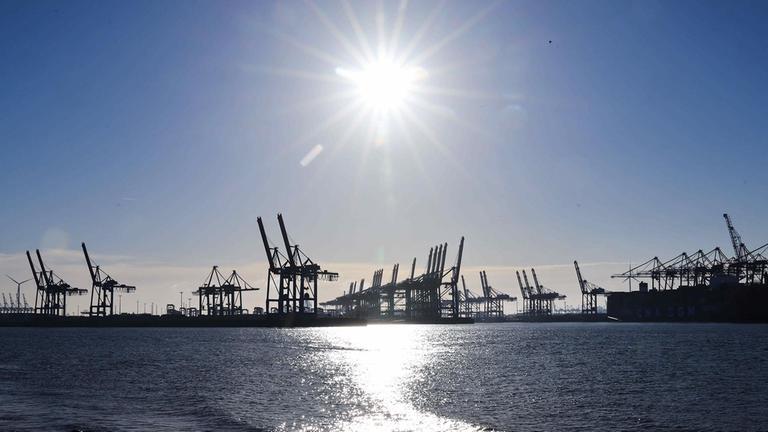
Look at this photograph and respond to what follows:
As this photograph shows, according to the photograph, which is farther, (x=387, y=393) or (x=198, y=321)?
(x=198, y=321)

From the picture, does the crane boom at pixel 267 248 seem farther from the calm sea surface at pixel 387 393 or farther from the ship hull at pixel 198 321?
the calm sea surface at pixel 387 393

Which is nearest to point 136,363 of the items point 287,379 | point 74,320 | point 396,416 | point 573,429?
point 287,379

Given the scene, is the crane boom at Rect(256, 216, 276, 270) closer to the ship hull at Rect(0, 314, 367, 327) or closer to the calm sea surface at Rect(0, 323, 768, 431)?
the ship hull at Rect(0, 314, 367, 327)

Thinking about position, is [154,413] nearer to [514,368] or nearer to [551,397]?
[551,397]

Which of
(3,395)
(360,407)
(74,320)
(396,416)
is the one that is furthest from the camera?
(74,320)

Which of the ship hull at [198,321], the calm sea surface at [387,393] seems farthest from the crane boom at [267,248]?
the calm sea surface at [387,393]

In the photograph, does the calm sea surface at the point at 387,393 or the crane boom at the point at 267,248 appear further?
the crane boom at the point at 267,248

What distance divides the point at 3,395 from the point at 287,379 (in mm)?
16124

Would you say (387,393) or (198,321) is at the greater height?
(198,321)

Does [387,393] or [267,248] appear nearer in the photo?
[387,393]

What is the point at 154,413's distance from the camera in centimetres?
3061

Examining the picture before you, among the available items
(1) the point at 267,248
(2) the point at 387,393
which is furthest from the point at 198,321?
(2) the point at 387,393

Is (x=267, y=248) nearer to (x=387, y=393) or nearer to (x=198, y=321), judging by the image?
(x=198, y=321)

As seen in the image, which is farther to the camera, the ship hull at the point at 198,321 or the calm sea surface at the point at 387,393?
the ship hull at the point at 198,321
